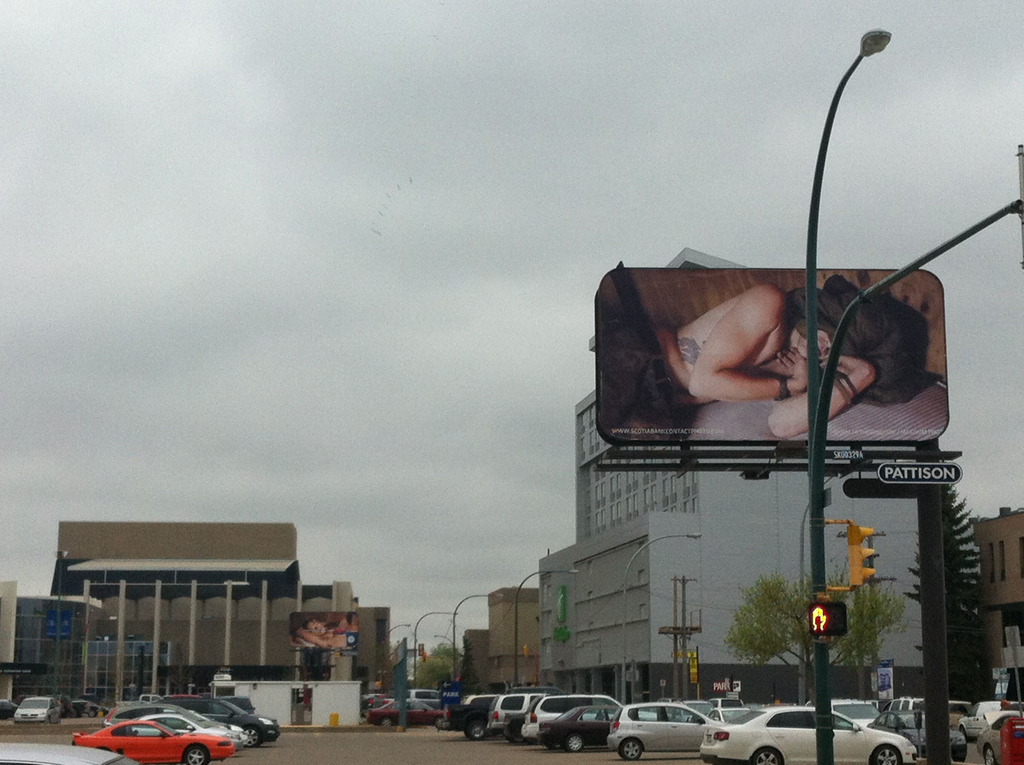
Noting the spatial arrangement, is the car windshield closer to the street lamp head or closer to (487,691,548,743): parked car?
(487,691,548,743): parked car

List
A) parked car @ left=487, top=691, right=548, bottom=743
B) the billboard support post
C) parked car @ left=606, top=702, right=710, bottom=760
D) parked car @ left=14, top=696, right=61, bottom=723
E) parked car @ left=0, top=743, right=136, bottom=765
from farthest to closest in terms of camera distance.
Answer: parked car @ left=14, top=696, right=61, bottom=723
parked car @ left=487, top=691, right=548, bottom=743
parked car @ left=606, top=702, right=710, bottom=760
the billboard support post
parked car @ left=0, top=743, right=136, bottom=765

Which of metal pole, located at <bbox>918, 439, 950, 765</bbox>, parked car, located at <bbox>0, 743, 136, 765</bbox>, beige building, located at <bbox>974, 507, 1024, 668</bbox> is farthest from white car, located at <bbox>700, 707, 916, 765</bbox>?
beige building, located at <bbox>974, 507, 1024, 668</bbox>

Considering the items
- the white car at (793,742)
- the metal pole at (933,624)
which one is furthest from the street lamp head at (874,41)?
the white car at (793,742)

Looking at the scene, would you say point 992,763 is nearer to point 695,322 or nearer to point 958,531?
point 695,322

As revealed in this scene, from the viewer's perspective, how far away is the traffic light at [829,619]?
1914 cm

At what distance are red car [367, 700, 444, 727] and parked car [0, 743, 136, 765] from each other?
214 feet

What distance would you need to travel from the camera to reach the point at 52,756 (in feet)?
20.4

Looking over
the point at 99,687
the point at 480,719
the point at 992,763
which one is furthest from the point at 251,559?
the point at 992,763

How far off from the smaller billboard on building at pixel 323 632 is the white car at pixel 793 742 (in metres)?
84.8

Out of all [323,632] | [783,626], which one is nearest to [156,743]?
[783,626]

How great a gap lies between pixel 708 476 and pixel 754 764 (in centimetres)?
7137

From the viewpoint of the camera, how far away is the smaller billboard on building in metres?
110

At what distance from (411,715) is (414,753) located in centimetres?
2988

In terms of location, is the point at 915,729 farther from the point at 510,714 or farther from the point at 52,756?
the point at 52,756
